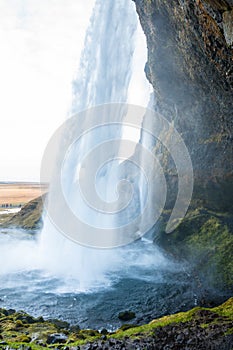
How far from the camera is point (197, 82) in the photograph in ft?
65.5

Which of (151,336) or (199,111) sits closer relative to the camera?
(151,336)

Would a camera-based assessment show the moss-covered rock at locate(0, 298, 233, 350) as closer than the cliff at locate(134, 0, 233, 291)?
Yes

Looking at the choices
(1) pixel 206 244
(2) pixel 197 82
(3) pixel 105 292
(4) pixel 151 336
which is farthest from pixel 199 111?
(4) pixel 151 336

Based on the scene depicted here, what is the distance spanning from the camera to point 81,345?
10719mm

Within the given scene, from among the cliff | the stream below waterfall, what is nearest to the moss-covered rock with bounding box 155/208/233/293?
the cliff

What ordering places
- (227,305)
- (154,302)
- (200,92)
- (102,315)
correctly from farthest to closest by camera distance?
1. (200,92)
2. (154,302)
3. (102,315)
4. (227,305)

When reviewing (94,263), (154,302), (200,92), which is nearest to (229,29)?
(200,92)

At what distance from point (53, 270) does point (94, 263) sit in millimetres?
3006

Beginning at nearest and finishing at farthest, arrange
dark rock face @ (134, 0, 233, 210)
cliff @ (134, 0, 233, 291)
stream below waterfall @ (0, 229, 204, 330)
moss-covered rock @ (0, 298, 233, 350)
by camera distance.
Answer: moss-covered rock @ (0, 298, 233, 350)
dark rock face @ (134, 0, 233, 210)
stream below waterfall @ (0, 229, 204, 330)
cliff @ (134, 0, 233, 291)

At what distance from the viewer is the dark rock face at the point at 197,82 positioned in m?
14.9

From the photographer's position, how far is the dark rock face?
1488 cm

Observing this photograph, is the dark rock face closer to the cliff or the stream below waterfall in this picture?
the cliff

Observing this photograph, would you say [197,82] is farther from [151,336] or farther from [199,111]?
[151,336]

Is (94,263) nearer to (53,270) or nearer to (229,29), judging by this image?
(53,270)
